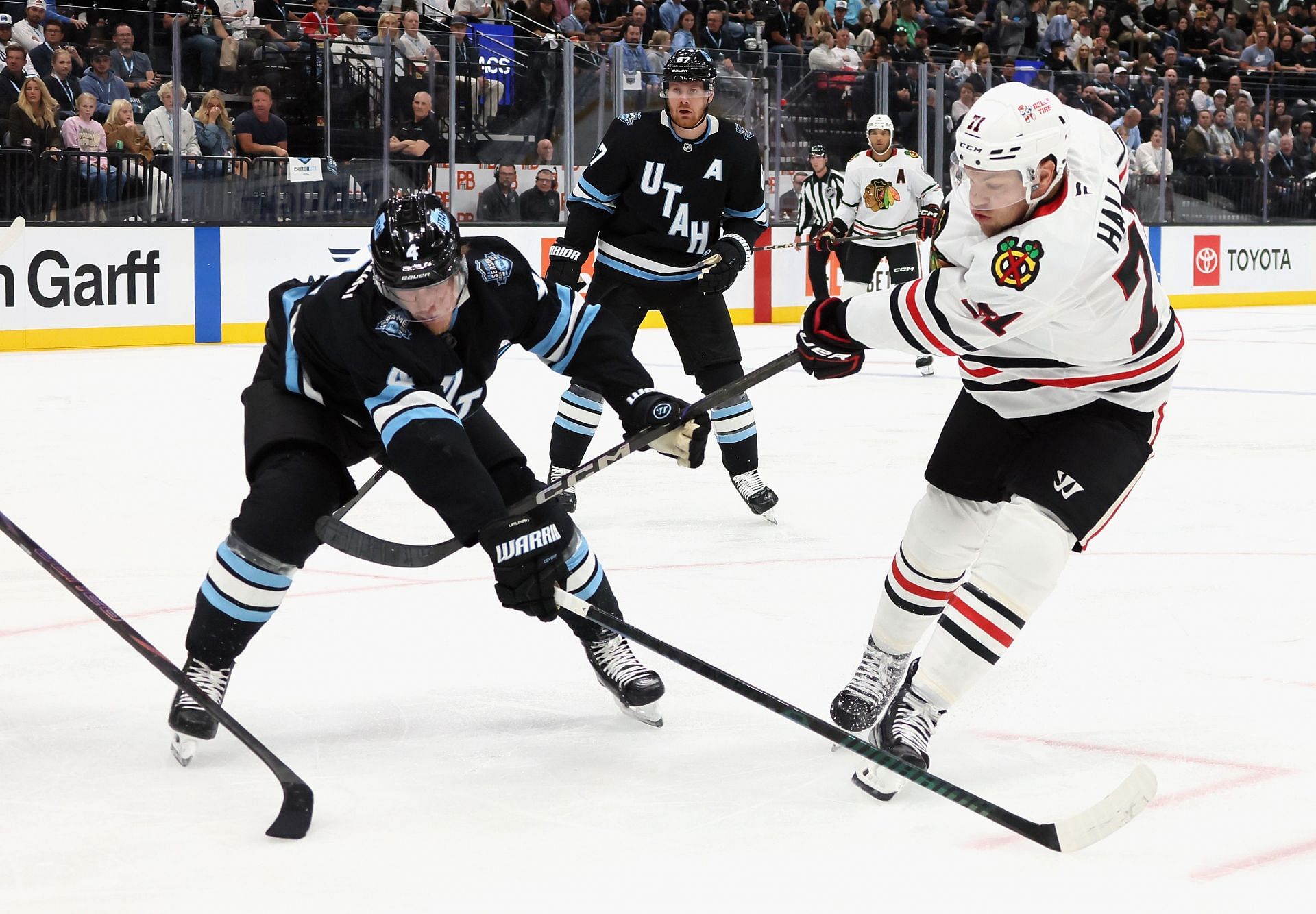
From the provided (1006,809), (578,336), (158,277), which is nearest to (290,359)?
(578,336)

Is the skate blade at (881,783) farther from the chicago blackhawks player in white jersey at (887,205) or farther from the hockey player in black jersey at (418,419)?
the chicago blackhawks player in white jersey at (887,205)

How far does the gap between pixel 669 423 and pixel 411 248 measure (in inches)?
20.7

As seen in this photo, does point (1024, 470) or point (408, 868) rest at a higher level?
point (1024, 470)

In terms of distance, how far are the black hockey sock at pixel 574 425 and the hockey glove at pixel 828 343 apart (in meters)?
1.96

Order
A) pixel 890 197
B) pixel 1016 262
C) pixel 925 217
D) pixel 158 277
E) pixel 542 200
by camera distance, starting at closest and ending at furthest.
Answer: pixel 1016 262
pixel 925 217
pixel 890 197
pixel 158 277
pixel 542 200

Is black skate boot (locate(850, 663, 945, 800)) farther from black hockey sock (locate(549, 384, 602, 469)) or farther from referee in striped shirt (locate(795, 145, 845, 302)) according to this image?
referee in striped shirt (locate(795, 145, 845, 302))

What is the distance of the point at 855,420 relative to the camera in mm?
6301

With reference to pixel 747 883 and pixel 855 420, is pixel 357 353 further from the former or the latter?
pixel 855 420

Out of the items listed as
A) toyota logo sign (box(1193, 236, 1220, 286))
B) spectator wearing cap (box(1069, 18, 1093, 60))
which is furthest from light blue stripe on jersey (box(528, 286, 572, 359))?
spectator wearing cap (box(1069, 18, 1093, 60))

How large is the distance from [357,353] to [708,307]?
2.28 meters

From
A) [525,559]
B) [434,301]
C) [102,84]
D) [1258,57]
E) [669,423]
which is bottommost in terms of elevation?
[525,559]

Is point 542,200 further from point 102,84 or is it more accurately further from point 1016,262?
point 1016,262

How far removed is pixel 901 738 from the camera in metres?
2.19

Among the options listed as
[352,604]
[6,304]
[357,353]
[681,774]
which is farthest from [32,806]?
[6,304]
